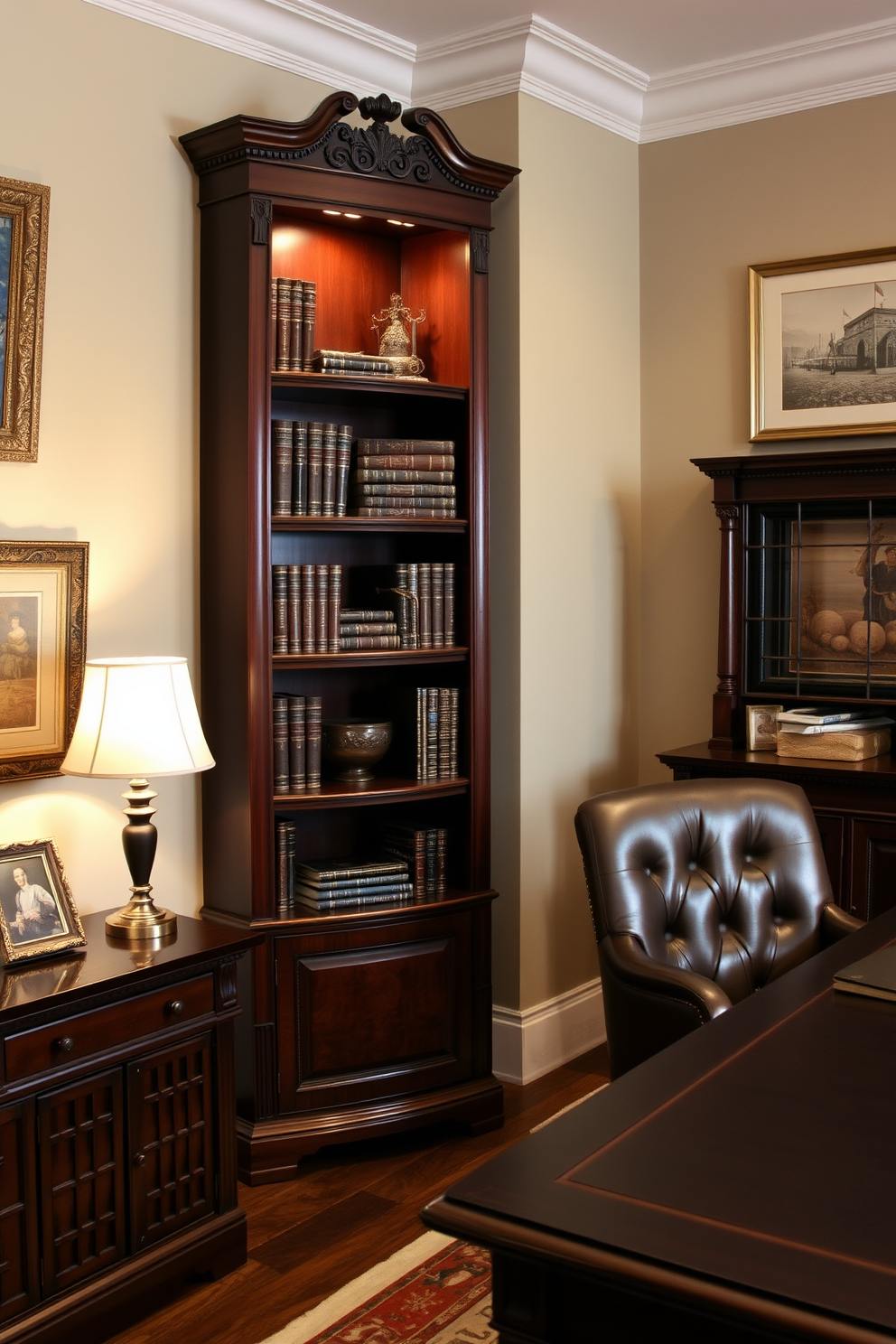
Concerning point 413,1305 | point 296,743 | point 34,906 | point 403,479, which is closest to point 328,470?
point 403,479

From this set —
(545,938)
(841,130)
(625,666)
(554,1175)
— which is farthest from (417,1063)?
(841,130)

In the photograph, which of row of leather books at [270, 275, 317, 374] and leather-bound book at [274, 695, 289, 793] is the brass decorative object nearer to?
row of leather books at [270, 275, 317, 374]

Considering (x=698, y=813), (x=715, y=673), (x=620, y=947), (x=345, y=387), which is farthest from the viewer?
(x=715, y=673)

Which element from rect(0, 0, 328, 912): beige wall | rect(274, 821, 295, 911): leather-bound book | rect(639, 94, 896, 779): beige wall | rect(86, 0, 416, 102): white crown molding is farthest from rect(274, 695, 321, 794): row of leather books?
rect(86, 0, 416, 102): white crown molding

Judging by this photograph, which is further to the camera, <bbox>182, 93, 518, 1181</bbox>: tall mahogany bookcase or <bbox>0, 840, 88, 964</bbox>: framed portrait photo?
<bbox>182, 93, 518, 1181</bbox>: tall mahogany bookcase

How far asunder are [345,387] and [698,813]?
1.41 meters

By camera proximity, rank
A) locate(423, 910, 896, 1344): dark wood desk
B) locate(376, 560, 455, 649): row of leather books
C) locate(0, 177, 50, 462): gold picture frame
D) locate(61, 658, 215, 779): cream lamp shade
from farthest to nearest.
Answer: locate(376, 560, 455, 649): row of leather books < locate(0, 177, 50, 462): gold picture frame < locate(61, 658, 215, 779): cream lamp shade < locate(423, 910, 896, 1344): dark wood desk

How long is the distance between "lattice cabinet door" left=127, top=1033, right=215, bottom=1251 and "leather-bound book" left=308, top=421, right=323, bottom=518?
1340mm

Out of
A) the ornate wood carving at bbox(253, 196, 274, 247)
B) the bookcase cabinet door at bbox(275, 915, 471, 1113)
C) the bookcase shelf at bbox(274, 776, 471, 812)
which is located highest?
the ornate wood carving at bbox(253, 196, 274, 247)

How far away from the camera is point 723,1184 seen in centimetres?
128

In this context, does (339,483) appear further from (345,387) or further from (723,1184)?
(723,1184)

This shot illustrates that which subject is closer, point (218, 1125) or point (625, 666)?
point (218, 1125)

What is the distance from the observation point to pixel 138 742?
260cm

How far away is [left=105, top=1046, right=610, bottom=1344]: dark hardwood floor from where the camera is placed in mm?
2482
